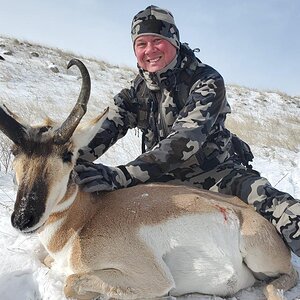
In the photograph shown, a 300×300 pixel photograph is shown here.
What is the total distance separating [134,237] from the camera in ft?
11.8

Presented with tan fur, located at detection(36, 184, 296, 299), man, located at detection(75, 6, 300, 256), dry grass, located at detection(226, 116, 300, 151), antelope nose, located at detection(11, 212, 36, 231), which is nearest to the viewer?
antelope nose, located at detection(11, 212, 36, 231)

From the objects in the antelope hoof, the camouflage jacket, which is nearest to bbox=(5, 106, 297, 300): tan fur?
the antelope hoof

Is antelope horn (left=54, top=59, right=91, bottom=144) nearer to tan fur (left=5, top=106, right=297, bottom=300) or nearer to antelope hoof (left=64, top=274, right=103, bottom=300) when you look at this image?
tan fur (left=5, top=106, right=297, bottom=300)

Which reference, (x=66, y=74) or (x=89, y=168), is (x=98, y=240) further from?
(x=66, y=74)

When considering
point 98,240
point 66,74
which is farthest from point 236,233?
point 66,74

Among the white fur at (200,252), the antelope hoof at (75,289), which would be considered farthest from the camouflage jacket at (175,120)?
the antelope hoof at (75,289)

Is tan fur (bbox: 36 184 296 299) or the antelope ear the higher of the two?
the antelope ear

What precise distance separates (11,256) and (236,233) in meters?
2.03

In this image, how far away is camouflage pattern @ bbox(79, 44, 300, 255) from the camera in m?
4.17

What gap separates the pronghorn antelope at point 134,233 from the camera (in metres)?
3.27

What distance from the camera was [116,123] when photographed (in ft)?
17.1

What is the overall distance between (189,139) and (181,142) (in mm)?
84

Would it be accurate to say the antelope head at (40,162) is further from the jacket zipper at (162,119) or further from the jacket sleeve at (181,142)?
the jacket zipper at (162,119)

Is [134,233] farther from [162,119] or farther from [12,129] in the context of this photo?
[162,119]
